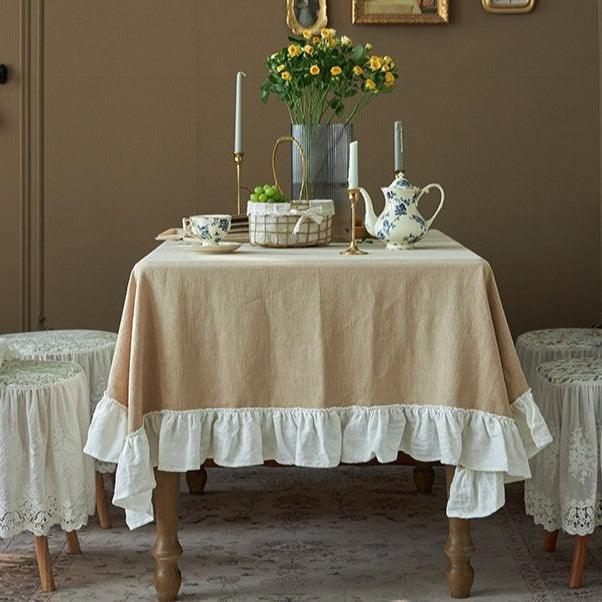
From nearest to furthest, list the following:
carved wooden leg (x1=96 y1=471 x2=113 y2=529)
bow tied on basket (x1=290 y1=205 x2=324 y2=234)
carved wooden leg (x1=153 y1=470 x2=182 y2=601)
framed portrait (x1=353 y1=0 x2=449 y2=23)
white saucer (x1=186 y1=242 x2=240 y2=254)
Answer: carved wooden leg (x1=153 y1=470 x2=182 y2=601) → white saucer (x1=186 y1=242 x2=240 y2=254) → bow tied on basket (x1=290 y1=205 x2=324 y2=234) → carved wooden leg (x1=96 y1=471 x2=113 y2=529) → framed portrait (x1=353 y1=0 x2=449 y2=23)

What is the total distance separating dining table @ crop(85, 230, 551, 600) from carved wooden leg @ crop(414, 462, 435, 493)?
107 cm

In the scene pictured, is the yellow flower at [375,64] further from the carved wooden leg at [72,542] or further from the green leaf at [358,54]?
the carved wooden leg at [72,542]

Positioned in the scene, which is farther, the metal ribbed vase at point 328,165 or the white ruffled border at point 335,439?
the metal ribbed vase at point 328,165

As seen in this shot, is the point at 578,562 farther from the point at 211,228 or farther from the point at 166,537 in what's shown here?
the point at 211,228

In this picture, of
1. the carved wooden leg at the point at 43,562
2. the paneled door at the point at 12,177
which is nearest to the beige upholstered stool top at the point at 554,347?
the carved wooden leg at the point at 43,562

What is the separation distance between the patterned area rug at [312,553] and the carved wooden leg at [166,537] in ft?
0.25

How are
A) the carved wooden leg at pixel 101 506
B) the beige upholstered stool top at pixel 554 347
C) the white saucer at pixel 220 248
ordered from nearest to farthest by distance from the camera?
the white saucer at pixel 220 248
the carved wooden leg at pixel 101 506
the beige upholstered stool top at pixel 554 347

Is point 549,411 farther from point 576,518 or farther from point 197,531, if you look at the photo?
point 197,531

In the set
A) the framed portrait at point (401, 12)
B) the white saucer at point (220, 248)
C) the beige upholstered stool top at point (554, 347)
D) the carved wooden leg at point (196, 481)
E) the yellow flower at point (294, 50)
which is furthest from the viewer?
the framed portrait at point (401, 12)

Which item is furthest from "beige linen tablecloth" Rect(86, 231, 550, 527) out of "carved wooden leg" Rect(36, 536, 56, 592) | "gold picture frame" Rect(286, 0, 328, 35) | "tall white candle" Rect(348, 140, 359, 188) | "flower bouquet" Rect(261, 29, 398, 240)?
"gold picture frame" Rect(286, 0, 328, 35)

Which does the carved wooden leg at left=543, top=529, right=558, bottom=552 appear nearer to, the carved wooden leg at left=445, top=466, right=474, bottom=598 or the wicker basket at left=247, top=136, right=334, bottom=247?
the carved wooden leg at left=445, top=466, right=474, bottom=598

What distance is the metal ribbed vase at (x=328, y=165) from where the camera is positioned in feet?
11.5

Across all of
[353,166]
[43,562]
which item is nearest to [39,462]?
[43,562]

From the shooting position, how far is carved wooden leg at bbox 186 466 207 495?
3961 mm
